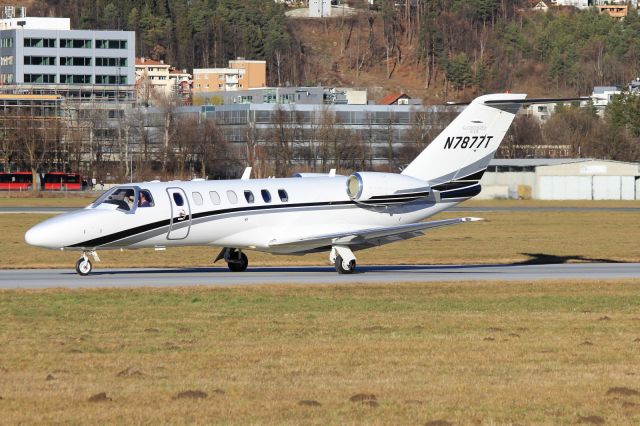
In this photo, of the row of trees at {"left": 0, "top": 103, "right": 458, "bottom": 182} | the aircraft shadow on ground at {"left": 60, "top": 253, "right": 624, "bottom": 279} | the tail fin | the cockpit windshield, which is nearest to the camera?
the cockpit windshield

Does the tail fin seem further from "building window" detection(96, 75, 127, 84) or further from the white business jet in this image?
"building window" detection(96, 75, 127, 84)

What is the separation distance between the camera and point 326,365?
19.7m

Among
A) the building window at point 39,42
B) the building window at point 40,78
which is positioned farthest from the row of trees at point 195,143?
the building window at point 39,42

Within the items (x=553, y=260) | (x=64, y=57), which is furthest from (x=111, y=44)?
(x=553, y=260)

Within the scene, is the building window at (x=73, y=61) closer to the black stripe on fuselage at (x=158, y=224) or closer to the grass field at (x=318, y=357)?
the black stripe on fuselage at (x=158, y=224)

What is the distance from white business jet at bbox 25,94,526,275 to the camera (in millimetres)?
33562

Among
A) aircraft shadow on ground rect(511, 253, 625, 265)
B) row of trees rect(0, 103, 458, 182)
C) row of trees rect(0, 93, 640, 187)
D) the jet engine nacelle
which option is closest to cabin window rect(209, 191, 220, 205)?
the jet engine nacelle

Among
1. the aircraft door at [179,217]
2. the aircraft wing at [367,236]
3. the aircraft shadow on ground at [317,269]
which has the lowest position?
the aircraft shadow on ground at [317,269]

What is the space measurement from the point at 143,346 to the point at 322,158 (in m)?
114

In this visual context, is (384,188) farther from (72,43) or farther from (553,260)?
(72,43)

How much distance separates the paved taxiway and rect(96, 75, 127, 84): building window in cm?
15282

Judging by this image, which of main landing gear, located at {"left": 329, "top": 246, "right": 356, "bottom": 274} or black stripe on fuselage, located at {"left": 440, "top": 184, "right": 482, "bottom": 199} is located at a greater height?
black stripe on fuselage, located at {"left": 440, "top": 184, "right": 482, "bottom": 199}

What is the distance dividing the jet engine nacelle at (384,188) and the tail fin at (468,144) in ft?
2.38

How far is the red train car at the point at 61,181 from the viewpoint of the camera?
130125 mm
